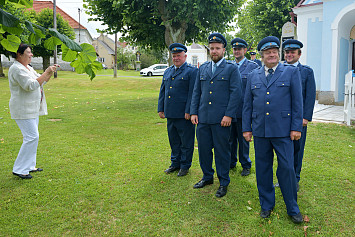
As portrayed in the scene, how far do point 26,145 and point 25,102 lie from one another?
0.72 metres

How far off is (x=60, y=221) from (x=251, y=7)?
24317mm

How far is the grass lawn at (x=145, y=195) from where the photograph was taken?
349 cm

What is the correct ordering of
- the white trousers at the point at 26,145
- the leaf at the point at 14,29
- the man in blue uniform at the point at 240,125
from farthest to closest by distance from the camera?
the man in blue uniform at the point at 240,125 → the white trousers at the point at 26,145 → the leaf at the point at 14,29

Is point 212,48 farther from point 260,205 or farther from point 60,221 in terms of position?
point 60,221

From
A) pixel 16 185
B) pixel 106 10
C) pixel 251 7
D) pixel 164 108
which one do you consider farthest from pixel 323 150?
pixel 251 7

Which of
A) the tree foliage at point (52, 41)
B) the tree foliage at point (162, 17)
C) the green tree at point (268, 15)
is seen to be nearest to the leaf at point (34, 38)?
the tree foliage at point (52, 41)

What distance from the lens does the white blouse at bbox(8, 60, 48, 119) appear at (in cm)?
468

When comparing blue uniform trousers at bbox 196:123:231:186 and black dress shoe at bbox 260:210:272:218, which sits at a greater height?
blue uniform trousers at bbox 196:123:231:186

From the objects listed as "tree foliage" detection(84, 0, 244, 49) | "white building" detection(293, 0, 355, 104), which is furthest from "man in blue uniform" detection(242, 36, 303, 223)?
"white building" detection(293, 0, 355, 104)

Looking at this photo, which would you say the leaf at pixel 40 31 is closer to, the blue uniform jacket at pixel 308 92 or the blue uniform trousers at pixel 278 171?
the blue uniform trousers at pixel 278 171

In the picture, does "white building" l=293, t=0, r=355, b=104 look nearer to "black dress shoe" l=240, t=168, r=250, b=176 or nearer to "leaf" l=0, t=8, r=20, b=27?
"black dress shoe" l=240, t=168, r=250, b=176

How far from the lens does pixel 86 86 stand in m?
24.6

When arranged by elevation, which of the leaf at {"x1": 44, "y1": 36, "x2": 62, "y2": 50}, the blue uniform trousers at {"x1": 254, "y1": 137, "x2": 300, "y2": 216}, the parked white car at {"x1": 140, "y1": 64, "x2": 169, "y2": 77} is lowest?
the blue uniform trousers at {"x1": 254, "y1": 137, "x2": 300, "y2": 216}

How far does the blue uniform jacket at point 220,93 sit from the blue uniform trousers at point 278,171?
760 mm
